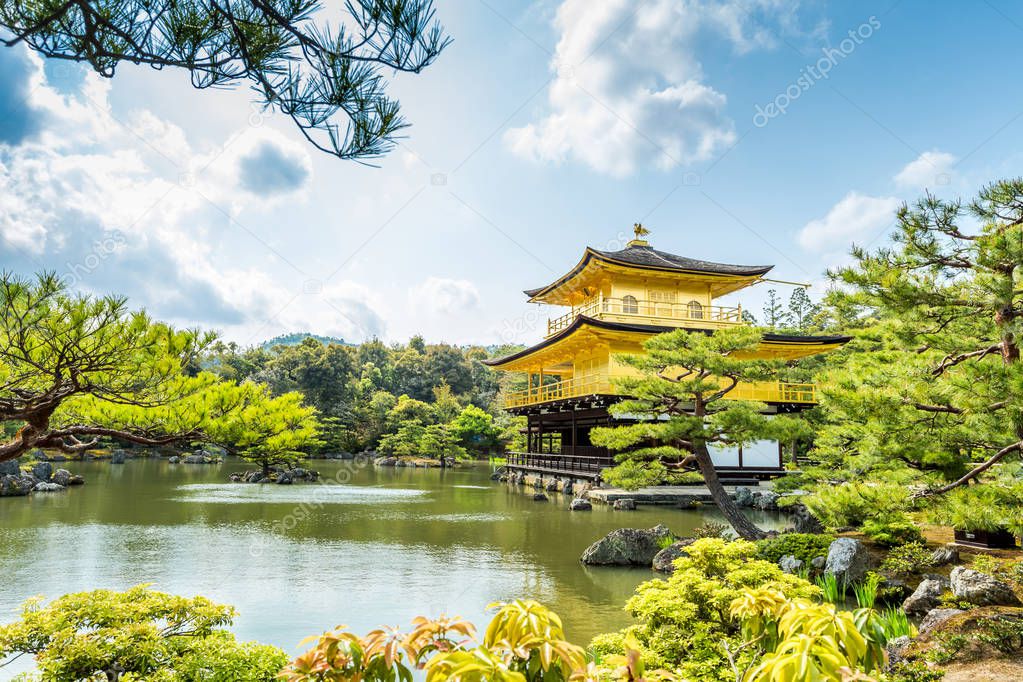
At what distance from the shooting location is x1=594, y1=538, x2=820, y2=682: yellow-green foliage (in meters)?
3.43

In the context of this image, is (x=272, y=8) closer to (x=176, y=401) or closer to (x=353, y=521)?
(x=176, y=401)

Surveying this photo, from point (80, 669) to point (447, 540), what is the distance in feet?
23.5

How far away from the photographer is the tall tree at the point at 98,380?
281 cm

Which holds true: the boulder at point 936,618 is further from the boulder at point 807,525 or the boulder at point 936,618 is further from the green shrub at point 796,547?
the boulder at point 807,525

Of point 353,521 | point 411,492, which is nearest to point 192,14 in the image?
point 353,521

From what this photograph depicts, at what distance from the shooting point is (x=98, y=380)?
10.8 ft

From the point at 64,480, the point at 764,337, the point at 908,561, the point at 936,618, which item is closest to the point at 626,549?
the point at 908,561

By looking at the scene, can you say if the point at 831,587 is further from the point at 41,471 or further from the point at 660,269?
the point at 41,471

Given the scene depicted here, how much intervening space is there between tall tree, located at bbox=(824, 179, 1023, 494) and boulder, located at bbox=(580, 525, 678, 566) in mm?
3705

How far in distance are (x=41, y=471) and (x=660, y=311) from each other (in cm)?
1890

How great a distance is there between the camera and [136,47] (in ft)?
7.32

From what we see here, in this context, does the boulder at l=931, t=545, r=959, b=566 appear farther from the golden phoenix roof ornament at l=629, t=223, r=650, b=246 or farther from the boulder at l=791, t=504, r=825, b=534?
the golden phoenix roof ornament at l=629, t=223, r=650, b=246

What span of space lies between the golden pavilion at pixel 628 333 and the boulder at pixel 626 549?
7407mm

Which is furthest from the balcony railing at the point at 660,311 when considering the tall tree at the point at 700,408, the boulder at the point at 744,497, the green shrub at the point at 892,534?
the green shrub at the point at 892,534
